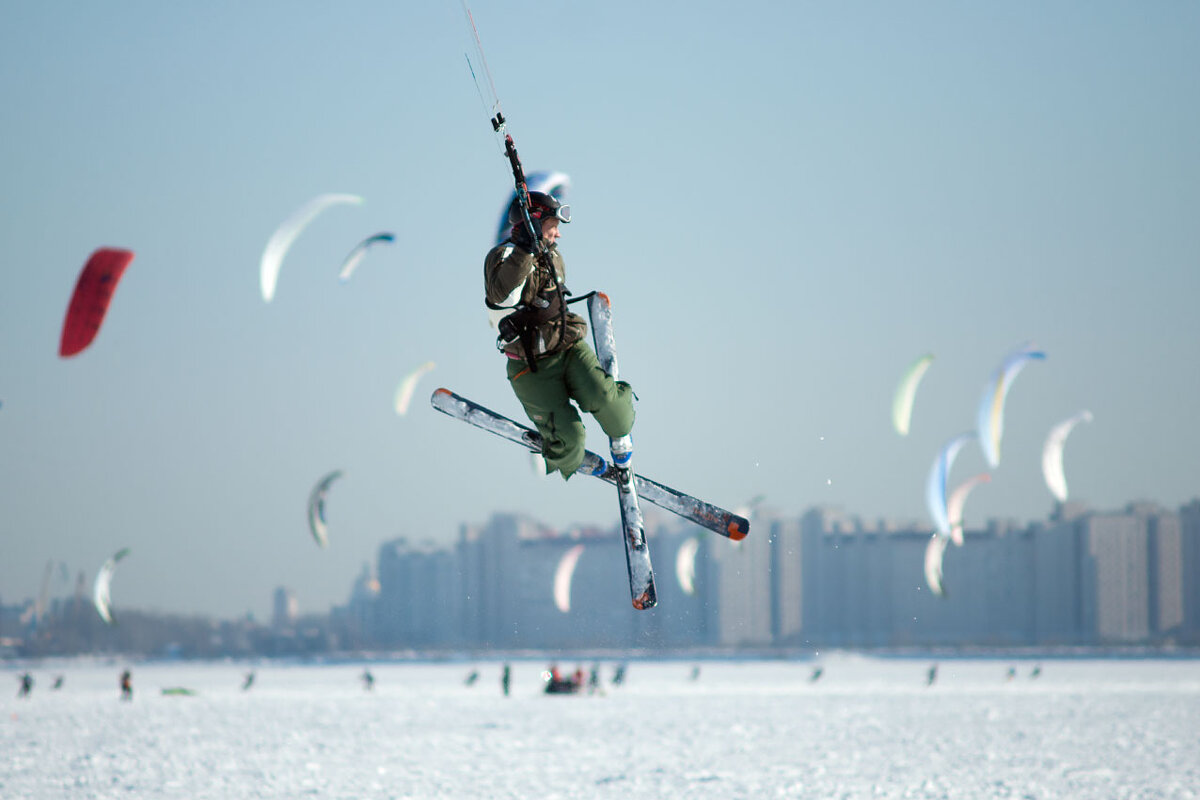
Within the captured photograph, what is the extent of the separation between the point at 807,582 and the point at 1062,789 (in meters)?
150

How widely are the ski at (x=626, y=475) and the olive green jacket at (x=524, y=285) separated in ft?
0.70

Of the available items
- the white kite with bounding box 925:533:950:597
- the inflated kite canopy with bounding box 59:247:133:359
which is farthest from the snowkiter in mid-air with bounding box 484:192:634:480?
the inflated kite canopy with bounding box 59:247:133:359

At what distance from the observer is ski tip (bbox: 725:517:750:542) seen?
22.8 ft

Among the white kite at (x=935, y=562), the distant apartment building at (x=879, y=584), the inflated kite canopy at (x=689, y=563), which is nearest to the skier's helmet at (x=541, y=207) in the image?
the white kite at (x=935, y=562)

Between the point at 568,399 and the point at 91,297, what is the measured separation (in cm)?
1052

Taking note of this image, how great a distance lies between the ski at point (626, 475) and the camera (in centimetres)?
669

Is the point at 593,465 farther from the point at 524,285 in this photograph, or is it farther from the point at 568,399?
the point at 524,285

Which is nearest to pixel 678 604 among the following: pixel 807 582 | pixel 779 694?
pixel 807 582

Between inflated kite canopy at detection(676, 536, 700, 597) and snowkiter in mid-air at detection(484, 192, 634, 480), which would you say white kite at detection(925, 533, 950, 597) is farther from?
snowkiter in mid-air at detection(484, 192, 634, 480)

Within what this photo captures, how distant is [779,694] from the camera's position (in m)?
45.5

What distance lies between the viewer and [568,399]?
661cm

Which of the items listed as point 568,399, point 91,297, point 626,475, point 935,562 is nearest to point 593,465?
point 626,475

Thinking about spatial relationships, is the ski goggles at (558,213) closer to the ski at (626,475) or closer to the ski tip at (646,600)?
the ski at (626,475)

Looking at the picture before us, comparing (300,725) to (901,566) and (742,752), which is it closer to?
(742,752)
